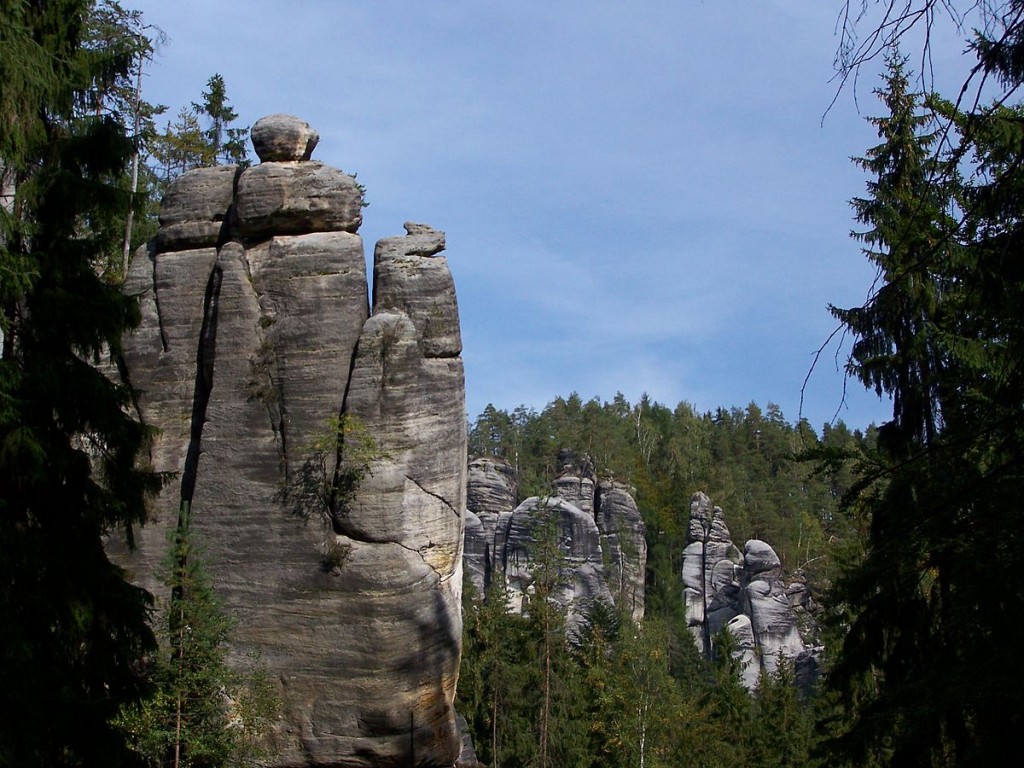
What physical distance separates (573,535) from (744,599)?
443 inches

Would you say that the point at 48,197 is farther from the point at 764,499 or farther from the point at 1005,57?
the point at 764,499

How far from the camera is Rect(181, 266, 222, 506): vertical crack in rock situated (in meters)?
25.8

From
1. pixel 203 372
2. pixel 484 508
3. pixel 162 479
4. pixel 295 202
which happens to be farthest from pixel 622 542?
pixel 162 479

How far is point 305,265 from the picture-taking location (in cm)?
2577

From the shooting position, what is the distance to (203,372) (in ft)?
86.5

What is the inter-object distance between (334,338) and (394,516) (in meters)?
4.08

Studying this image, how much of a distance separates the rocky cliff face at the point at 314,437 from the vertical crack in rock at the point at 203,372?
0.05 metres

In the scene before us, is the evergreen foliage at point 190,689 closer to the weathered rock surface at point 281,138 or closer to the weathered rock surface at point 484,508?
the weathered rock surface at point 281,138

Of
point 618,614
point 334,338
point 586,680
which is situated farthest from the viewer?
point 618,614

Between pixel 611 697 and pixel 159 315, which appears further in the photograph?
pixel 611 697

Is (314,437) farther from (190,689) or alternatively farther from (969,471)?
(969,471)

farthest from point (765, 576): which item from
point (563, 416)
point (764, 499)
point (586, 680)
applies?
point (586, 680)

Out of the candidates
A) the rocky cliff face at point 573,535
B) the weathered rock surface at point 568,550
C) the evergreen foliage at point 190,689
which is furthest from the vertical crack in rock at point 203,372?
the weathered rock surface at point 568,550

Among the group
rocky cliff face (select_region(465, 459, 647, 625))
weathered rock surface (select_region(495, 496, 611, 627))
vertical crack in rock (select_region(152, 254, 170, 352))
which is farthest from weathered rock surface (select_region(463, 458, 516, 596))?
vertical crack in rock (select_region(152, 254, 170, 352))
